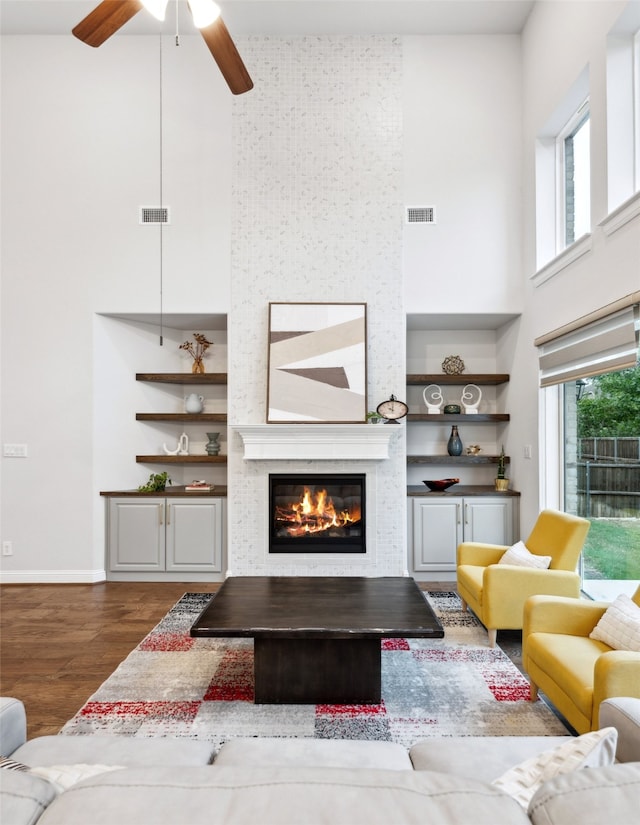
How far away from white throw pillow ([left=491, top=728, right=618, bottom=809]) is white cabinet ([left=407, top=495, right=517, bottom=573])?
3675 mm

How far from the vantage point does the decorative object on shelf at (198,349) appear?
5.16m

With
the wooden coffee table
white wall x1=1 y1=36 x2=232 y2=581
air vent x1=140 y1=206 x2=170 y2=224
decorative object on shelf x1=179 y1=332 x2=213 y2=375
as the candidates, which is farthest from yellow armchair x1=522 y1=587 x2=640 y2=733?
air vent x1=140 y1=206 x2=170 y2=224

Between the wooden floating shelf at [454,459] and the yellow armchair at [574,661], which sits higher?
the wooden floating shelf at [454,459]

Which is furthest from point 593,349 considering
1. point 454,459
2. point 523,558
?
point 454,459

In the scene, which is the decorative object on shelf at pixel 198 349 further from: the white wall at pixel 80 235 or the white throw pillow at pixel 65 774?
the white throw pillow at pixel 65 774

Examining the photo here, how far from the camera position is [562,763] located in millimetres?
960

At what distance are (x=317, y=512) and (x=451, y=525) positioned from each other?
1199 mm

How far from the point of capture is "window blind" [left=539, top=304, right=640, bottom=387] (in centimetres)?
279

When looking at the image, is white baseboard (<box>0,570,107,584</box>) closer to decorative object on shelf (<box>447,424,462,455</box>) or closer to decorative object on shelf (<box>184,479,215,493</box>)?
decorative object on shelf (<box>184,479,215,493</box>)

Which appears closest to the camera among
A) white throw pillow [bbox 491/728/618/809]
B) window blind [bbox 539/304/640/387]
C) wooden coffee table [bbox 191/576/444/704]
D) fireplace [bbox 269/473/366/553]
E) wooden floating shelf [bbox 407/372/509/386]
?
white throw pillow [bbox 491/728/618/809]

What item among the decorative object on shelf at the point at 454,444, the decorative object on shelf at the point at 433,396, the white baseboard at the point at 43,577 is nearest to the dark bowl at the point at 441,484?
the decorative object on shelf at the point at 454,444

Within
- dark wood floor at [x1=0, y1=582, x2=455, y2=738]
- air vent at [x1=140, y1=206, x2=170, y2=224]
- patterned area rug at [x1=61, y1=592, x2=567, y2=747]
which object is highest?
air vent at [x1=140, y1=206, x2=170, y2=224]

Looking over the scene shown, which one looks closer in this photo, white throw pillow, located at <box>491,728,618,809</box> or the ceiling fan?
white throw pillow, located at <box>491,728,618,809</box>

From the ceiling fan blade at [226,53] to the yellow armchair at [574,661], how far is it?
295 centimetres
